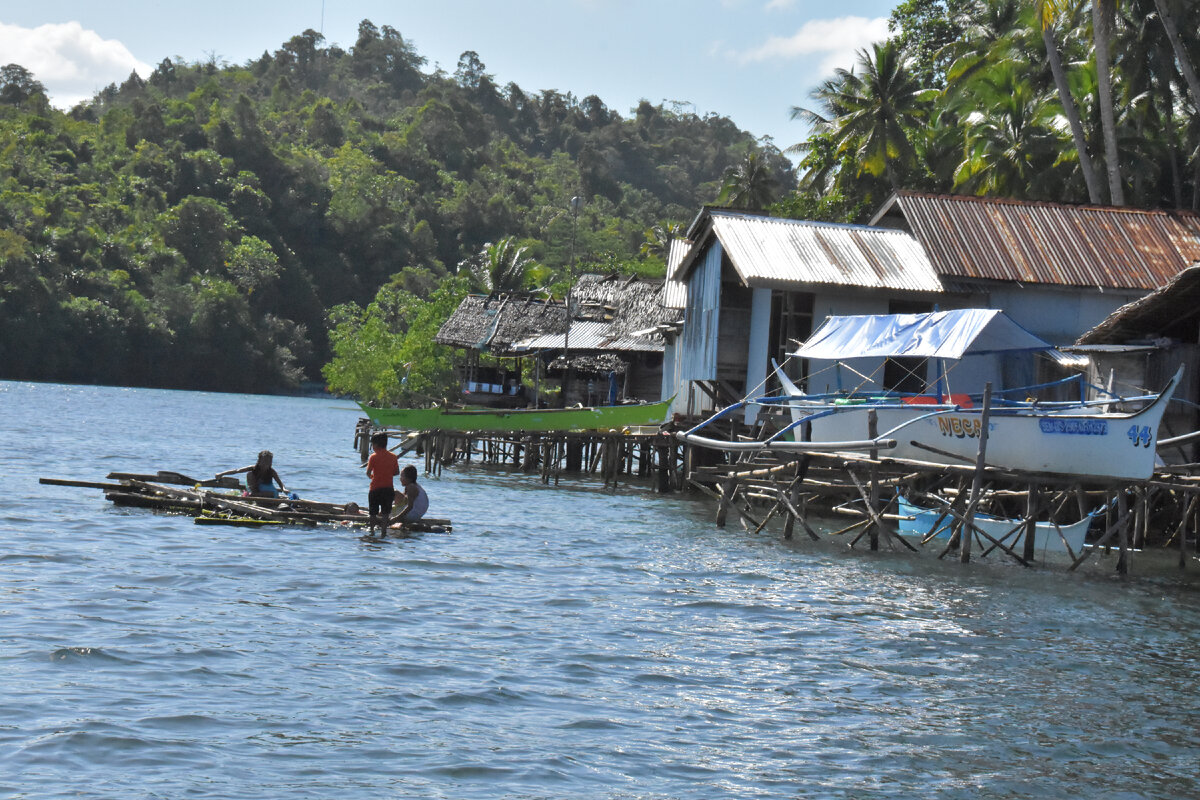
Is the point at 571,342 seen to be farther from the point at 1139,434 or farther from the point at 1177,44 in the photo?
the point at 1139,434

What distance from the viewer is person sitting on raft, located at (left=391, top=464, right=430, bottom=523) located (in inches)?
742

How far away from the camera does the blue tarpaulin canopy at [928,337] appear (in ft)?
68.9

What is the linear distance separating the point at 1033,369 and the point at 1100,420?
8123 millimetres

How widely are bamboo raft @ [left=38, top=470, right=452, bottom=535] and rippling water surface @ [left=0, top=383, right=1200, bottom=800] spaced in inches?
13.4

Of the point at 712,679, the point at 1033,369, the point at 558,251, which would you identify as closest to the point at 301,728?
the point at 712,679

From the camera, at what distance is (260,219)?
11069 cm

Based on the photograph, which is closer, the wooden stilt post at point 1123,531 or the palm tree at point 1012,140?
the wooden stilt post at point 1123,531

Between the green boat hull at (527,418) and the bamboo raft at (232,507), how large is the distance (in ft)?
48.3

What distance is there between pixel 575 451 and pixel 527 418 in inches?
110

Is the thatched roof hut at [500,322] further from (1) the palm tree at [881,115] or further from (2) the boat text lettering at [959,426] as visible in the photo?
(2) the boat text lettering at [959,426]

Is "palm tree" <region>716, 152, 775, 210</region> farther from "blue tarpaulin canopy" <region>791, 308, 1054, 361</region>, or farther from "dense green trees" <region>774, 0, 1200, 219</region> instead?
"blue tarpaulin canopy" <region>791, 308, 1054, 361</region>

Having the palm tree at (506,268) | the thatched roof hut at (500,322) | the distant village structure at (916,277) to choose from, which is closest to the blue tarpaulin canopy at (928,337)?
the distant village structure at (916,277)

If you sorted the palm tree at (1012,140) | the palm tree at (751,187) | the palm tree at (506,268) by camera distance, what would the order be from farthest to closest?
the palm tree at (506,268), the palm tree at (751,187), the palm tree at (1012,140)

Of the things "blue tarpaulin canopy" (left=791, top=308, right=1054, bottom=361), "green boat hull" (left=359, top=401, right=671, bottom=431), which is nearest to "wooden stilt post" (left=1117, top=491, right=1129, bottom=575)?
"blue tarpaulin canopy" (left=791, top=308, right=1054, bottom=361)
